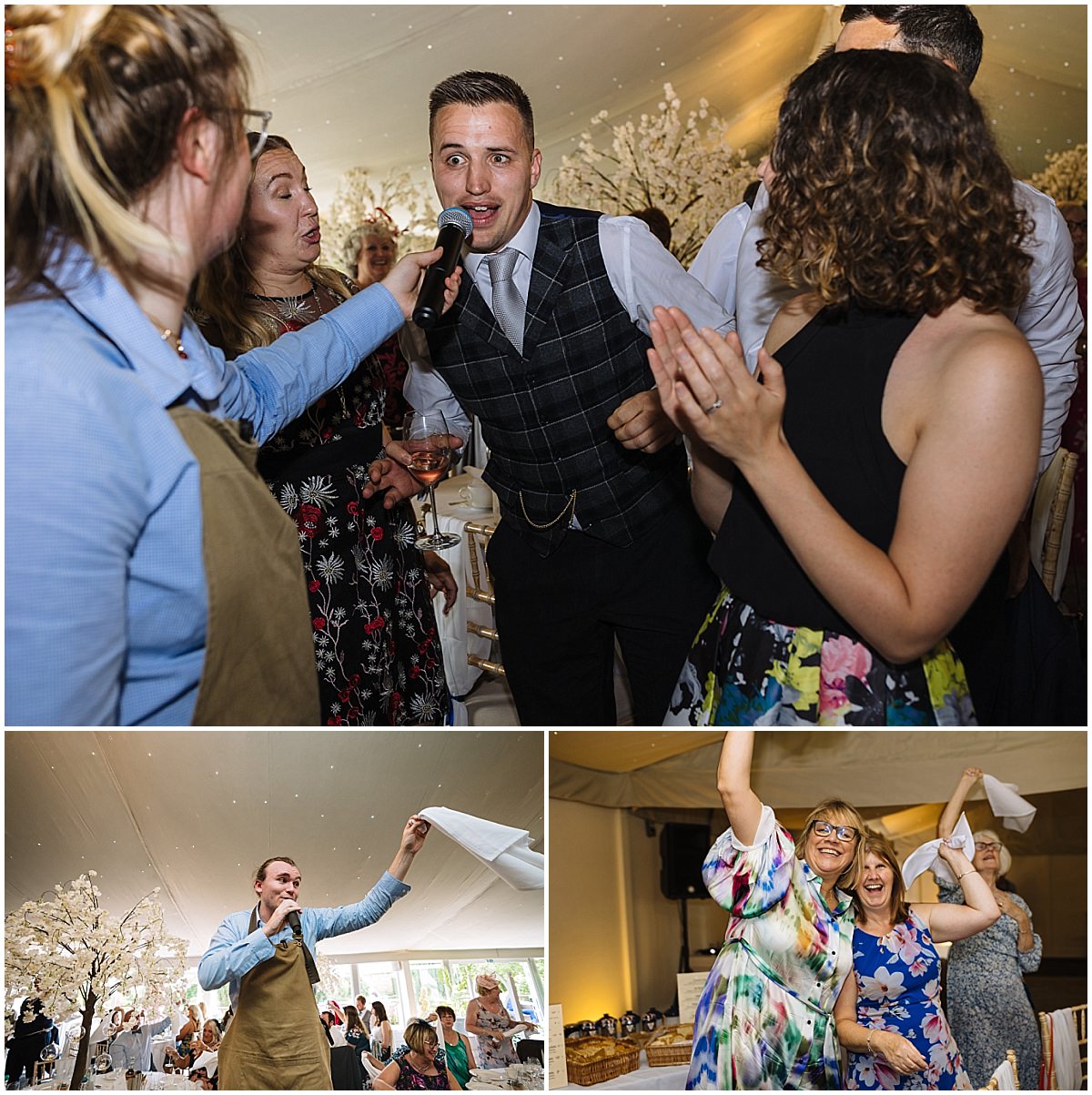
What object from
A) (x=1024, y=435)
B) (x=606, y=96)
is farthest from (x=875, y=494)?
(x=606, y=96)

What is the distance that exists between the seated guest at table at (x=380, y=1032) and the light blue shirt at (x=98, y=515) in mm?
526

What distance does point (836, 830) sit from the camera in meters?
1.38

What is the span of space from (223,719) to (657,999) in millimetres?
658

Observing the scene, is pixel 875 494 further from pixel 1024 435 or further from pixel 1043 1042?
pixel 1043 1042

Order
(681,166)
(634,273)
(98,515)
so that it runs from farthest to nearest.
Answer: (681,166)
(634,273)
(98,515)

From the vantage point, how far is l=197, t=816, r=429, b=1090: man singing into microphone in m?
1.39

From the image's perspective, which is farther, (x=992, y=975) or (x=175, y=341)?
(x=992, y=975)

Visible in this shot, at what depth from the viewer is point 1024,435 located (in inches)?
41.3

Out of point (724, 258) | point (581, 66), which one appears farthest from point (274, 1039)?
point (581, 66)

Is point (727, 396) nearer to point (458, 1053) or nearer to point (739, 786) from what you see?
point (739, 786)

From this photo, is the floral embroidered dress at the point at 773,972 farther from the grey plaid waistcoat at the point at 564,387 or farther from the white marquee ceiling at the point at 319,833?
the grey plaid waistcoat at the point at 564,387

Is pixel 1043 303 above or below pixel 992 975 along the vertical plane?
above

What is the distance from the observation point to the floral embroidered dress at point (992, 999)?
4.47ft

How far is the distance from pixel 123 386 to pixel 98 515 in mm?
136
